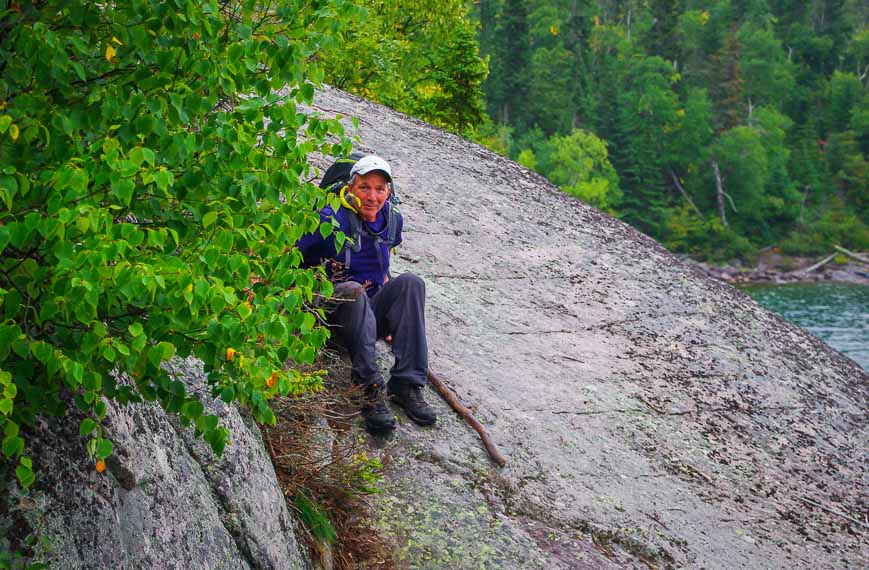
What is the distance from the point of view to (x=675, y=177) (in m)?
90.6

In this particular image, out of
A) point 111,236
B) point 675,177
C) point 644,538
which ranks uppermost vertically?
point 111,236

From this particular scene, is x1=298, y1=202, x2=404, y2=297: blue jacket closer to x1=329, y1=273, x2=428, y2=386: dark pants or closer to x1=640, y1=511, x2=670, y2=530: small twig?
x1=329, y1=273, x2=428, y2=386: dark pants

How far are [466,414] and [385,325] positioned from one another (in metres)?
0.93

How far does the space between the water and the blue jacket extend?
97.6 ft

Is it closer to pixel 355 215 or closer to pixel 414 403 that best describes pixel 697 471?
pixel 414 403

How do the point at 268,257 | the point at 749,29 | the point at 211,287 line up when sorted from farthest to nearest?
1. the point at 749,29
2. the point at 268,257
3. the point at 211,287

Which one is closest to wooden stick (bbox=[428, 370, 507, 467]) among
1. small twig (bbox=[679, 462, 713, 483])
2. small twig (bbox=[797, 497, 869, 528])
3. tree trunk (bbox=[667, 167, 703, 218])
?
small twig (bbox=[679, 462, 713, 483])

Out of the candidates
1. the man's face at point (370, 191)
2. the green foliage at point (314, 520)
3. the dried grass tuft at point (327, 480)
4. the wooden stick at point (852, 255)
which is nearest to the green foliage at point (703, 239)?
the wooden stick at point (852, 255)

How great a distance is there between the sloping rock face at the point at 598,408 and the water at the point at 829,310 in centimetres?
2509

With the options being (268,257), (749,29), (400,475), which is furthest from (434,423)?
(749,29)

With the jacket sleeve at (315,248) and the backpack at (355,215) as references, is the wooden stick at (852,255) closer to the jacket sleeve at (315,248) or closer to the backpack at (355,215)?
the backpack at (355,215)

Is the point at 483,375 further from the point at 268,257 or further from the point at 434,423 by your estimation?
the point at 268,257

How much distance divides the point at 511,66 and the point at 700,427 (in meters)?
85.5

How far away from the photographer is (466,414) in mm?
6879
